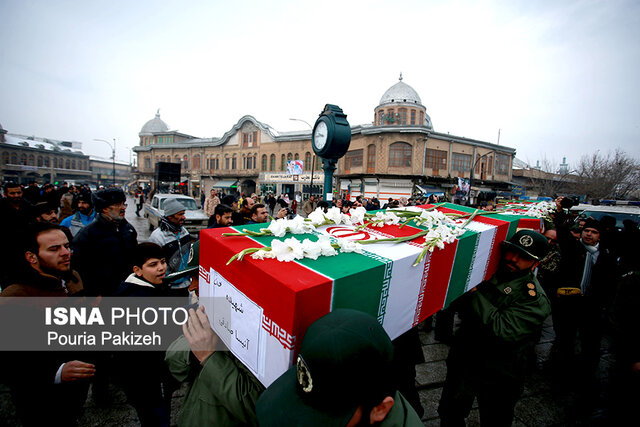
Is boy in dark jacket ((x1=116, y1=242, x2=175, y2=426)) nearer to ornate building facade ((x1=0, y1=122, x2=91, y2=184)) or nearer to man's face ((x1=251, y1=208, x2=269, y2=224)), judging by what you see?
man's face ((x1=251, y1=208, x2=269, y2=224))

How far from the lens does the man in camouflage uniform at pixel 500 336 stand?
2057 millimetres

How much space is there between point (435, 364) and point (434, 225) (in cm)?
242

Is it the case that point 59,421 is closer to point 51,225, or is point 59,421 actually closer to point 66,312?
point 66,312

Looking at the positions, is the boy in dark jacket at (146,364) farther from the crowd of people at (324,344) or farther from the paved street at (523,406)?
→ the paved street at (523,406)

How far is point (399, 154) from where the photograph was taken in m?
27.4

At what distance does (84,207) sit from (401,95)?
3531 cm

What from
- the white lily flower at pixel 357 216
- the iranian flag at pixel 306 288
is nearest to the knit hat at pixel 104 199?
the iranian flag at pixel 306 288

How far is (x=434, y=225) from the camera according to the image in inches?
86.7

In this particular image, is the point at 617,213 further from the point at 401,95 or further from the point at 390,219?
the point at 401,95

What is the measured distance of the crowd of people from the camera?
870 millimetres

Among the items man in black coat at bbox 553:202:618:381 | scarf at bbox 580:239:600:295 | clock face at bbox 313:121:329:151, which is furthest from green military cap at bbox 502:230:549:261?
clock face at bbox 313:121:329:151

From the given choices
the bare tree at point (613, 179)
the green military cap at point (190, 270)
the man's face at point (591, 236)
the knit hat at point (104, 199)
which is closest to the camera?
the green military cap at point (190, 270)

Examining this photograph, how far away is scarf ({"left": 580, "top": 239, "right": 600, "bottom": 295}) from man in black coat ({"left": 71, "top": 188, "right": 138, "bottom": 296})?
5710 millimetres

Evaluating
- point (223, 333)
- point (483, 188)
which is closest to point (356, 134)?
point (483, 188)
